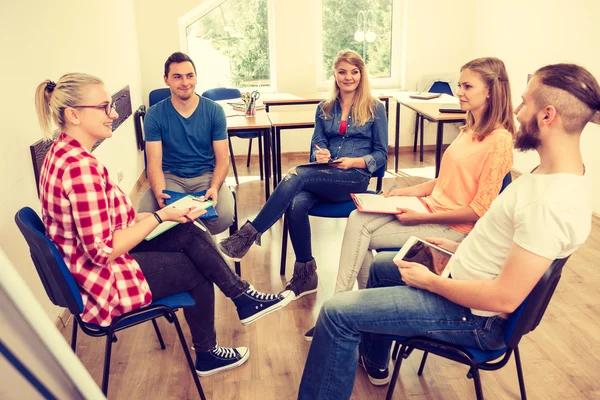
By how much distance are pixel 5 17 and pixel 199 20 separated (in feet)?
11.6

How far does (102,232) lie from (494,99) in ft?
5.05

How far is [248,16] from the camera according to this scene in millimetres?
5625

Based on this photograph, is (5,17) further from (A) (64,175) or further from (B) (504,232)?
(B) (504,232)

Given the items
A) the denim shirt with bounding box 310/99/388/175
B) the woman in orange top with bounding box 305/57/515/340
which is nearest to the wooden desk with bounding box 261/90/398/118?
the denim shirt with bounding box 310/99/388/175

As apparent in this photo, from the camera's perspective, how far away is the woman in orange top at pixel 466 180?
2088mm

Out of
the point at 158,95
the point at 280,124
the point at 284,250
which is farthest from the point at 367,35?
the point at 284,250

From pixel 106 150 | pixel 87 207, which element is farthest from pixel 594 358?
pixel 106 150

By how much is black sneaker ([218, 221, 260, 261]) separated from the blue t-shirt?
1.37 ft

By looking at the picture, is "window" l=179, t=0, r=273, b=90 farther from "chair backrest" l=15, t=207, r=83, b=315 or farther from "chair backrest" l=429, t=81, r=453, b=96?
"chair backrest" l=15, t=207, r=83, b=315

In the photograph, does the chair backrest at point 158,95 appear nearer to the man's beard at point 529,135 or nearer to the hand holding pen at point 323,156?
the hand holding pen at point 323,156

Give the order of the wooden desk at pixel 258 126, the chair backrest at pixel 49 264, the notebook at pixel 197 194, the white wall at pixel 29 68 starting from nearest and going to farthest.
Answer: the chair backrest at pixel 49 264
the white wall at pixel 29 68
the notebook at pixel 197 194
the wooden desk at pixel 258 126

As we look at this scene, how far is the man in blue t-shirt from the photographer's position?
9.21ft

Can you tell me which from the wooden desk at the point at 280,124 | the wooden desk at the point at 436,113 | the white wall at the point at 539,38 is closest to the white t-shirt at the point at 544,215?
the wooden desk at the point at 280,124

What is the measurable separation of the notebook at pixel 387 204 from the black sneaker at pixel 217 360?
2.67 feet
